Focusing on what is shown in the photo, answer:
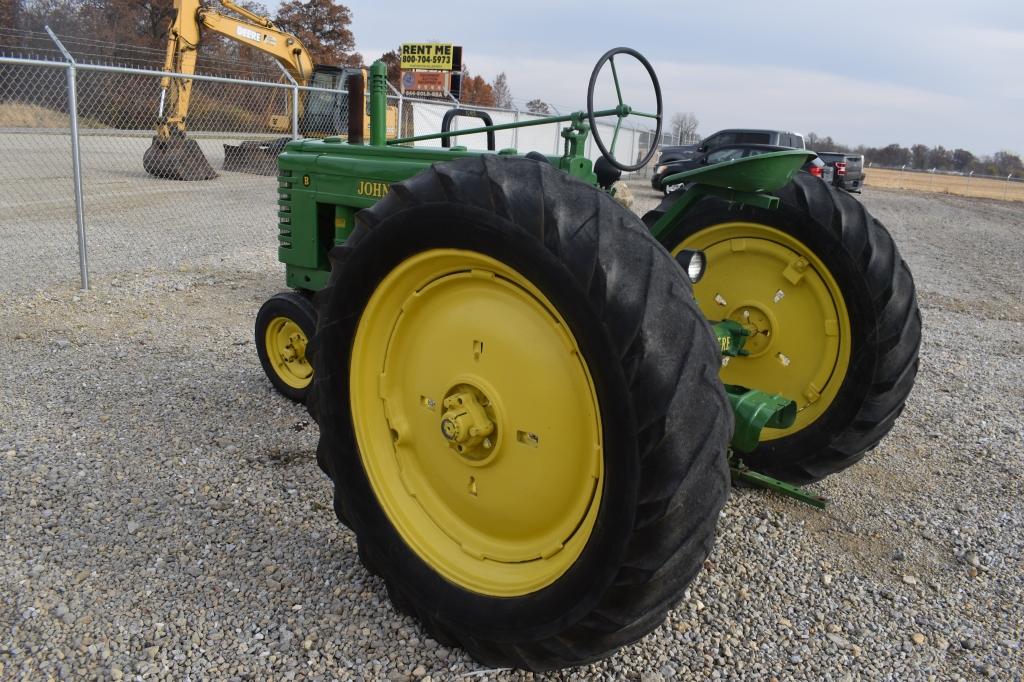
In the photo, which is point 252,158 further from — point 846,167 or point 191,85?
point 846,167

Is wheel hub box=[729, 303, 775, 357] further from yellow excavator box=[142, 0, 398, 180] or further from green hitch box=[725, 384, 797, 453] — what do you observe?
yellow excavator box=[142, 0, 398, 180]

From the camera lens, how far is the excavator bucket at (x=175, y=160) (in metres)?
14.7

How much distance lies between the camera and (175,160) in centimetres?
1480

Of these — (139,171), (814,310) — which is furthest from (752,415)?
(139,171)

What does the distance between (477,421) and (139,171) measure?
16176 mm

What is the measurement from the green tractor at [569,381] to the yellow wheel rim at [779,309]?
0.5 inches

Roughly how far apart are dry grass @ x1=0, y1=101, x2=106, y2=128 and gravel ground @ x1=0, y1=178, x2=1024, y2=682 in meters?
15.2

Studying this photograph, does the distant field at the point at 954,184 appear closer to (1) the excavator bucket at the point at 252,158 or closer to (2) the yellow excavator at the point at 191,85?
(2) the yellow excavator at the point at 191,85

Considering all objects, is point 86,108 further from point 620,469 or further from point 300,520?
point 620,469

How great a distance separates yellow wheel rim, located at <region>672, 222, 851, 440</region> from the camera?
334 centimetres

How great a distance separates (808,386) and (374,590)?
6.79 ft

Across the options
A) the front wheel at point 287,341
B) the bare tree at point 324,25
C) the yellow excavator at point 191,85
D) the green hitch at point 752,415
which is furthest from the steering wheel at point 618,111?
the bare tree at point 324,25

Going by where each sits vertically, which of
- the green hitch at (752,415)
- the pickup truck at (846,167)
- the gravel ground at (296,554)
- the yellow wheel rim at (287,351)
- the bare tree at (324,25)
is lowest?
the gravel ground at (296,554)

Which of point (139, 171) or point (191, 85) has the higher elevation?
point (191, 85)
